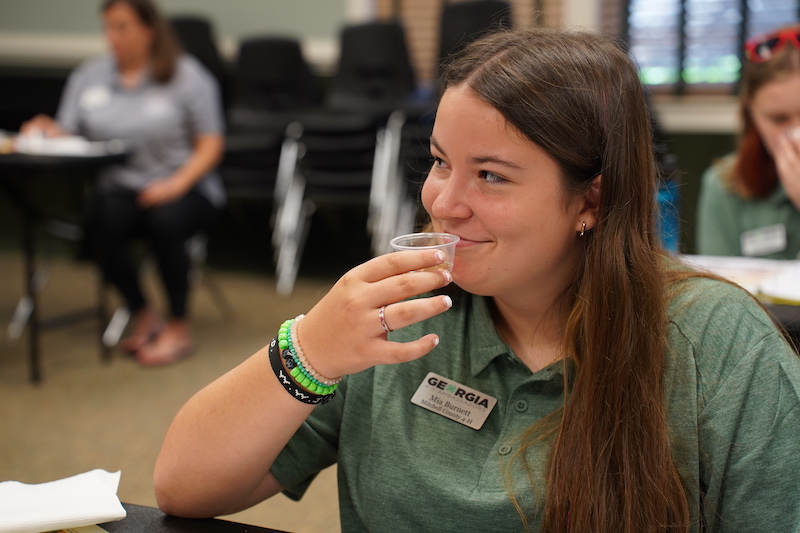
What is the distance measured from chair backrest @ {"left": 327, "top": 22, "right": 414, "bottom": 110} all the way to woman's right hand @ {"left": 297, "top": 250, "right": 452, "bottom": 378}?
4.01 meters

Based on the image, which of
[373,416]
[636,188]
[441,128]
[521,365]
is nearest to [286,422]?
[373,416]

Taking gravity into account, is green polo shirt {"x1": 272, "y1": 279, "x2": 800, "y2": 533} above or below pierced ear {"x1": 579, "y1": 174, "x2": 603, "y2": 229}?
below

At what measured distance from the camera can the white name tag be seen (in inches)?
43.1

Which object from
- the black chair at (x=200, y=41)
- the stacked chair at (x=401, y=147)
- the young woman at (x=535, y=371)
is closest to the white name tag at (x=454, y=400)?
the young woman at (x=535, y=371)

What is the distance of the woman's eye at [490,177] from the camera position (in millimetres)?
1045

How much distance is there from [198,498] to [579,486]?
501 millimetres

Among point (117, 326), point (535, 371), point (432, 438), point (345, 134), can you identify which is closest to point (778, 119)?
point (535, 371)

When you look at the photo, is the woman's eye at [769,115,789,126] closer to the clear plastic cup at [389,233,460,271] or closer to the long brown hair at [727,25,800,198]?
the long brown hair at [727,25,800,198]

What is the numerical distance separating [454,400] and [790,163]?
1.50 metres

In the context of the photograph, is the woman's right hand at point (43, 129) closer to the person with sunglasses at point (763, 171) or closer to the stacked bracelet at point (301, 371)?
the person with sunglasses at point (763, 171)

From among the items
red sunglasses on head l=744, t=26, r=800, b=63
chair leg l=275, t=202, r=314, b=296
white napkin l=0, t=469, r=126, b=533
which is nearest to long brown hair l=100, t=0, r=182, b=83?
chair leg l=275, t=202, r=314, b=296

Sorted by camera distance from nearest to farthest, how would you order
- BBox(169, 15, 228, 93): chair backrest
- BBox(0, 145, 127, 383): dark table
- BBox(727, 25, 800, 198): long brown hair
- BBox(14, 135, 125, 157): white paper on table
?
BBox(727, 25, 800, 198): long brown hair
BBox(0, 145, 127, 383): dark table
BBox(14, 135, 125, 157): white paper on table
BBox(169, 15, 228, 93): chair backrest

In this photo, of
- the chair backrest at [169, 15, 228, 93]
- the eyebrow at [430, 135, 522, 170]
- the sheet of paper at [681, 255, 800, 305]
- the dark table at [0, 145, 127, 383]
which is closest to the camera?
the eyebrow at [430, 135, 522, 170]

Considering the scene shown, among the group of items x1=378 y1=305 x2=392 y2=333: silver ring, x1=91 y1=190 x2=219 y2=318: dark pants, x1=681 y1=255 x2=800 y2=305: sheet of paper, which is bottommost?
x1=91 y1=190 x2=219 y2=318: dark pants
